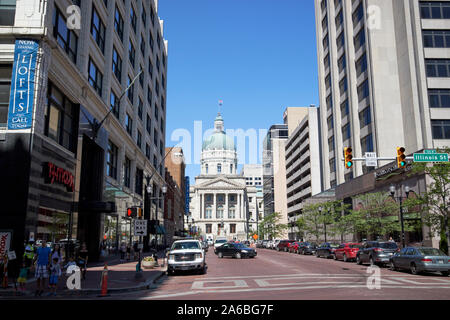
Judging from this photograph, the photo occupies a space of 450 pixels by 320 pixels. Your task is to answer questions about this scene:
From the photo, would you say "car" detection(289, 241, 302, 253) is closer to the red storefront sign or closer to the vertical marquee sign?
the red storefront sign

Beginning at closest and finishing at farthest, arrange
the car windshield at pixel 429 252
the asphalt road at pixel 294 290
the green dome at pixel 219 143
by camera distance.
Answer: the asphalt road at pixel 294 290
the car windshield at pixel 429 252
the green dome at pixel 219 143

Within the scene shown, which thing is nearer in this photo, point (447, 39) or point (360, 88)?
point (447, 39)

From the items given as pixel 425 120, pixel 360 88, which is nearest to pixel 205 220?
pixel 360 88

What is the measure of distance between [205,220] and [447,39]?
4970 inches

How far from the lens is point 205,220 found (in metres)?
161

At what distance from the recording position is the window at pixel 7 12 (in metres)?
20.2

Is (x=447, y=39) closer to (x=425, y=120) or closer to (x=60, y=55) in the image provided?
(x=425, y=120)

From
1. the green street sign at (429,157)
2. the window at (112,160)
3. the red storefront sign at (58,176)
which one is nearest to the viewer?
the red storefront sign at (58,176)

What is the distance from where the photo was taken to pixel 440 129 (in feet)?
139

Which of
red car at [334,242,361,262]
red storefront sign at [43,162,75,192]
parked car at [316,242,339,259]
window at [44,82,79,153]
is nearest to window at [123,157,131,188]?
window at [44,82,79,153]

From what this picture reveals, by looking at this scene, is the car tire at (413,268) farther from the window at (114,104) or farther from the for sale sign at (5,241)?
the window at (114,104)

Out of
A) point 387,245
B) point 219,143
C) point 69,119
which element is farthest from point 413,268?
point 219,143

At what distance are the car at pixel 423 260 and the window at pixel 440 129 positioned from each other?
82.5ft

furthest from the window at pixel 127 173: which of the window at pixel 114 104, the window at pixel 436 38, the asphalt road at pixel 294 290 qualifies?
the window at pixel 436 38
